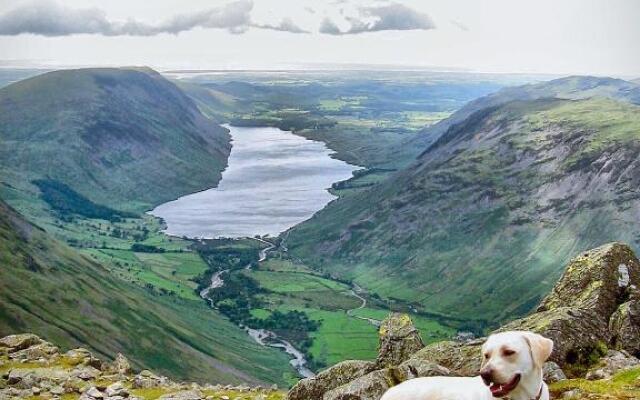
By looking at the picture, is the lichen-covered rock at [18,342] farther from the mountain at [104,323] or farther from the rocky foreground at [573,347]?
the mountain at [104,323]

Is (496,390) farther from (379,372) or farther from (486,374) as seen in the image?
(379,372)

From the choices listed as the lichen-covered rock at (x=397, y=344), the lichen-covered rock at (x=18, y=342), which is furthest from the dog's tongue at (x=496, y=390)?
the lichen-covered rock at (x=18, y=342)

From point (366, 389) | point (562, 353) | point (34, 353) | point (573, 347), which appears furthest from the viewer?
point (34, 353)

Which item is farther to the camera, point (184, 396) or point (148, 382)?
point (148, 382)

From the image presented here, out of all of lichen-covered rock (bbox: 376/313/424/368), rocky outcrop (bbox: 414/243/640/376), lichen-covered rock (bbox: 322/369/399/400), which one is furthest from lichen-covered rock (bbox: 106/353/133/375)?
rocky outcrop (bbox: 414/243/640/376)

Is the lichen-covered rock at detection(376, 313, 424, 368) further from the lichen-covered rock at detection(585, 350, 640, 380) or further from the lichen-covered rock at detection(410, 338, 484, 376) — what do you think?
the lichen-covered rock at detection(585, 350, 640, 380)

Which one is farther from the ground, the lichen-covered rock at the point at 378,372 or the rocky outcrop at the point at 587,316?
the rocky outcrop at the point at 587,316

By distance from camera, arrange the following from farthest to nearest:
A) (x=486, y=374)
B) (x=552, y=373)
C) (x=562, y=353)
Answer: (x=562, y=353) < (x=552, y=373) < (x=486, y=374)

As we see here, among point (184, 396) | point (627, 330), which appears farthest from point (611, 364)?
point (184, 396)
